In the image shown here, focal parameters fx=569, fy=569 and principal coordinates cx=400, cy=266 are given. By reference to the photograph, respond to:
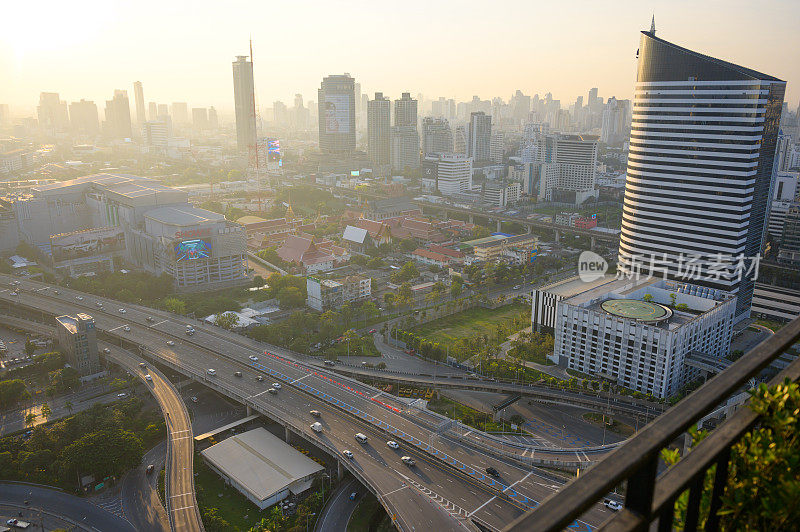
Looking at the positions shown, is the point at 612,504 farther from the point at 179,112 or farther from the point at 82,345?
the point at 179,112

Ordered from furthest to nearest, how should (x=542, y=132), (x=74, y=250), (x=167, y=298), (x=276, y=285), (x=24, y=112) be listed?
(x=24, y=112), (x=542, y=132), (x=74, y=250), (x=276, y=285), (x=167, y=298)

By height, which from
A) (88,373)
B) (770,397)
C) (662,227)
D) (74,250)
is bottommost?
(88,373)

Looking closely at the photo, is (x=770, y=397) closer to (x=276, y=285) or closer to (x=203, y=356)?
(x=203, y=356)

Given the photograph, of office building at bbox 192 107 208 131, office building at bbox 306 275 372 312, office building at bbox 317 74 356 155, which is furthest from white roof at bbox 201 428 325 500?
office building at bbox 192 107 208 131

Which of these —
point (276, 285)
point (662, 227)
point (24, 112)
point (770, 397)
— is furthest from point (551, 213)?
point (24, 112)

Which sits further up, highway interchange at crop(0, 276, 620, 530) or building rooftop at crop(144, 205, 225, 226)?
building rooftop at crop(144, 205, 225, 226)

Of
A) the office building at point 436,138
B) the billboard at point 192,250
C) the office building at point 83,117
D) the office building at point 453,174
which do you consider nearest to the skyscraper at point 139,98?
the office building at point 83,117

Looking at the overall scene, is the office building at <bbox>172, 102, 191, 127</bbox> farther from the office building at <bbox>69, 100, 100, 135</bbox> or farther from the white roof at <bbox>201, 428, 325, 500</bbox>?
the white roof at <bbox>201, 428, 325, 500</bbox>

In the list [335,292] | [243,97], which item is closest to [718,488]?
[335,292]
